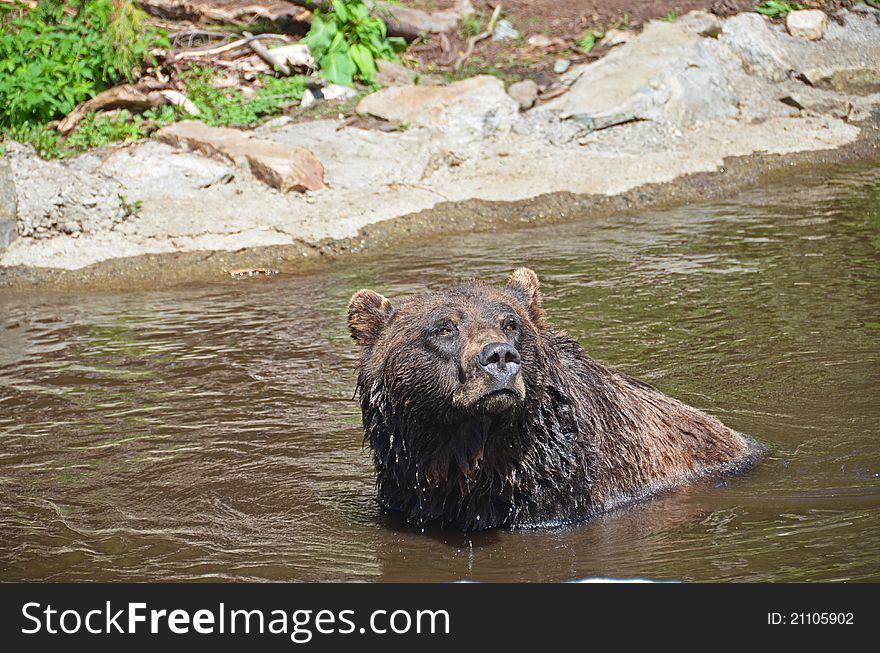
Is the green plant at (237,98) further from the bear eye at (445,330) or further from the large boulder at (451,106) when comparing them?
the bear eye at (445,330)

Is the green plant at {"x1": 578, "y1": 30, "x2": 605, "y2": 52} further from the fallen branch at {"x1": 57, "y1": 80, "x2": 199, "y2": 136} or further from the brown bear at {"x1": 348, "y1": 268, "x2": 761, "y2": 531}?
the brown bear at {"x1": 348, "y1": 268, "x2": 761, "y2": 531}

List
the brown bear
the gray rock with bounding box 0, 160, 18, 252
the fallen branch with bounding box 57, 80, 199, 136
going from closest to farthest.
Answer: the brown bear < the gray rock with bounding box 0, 160, 18, 252 < the fallen branch with bounding box 57, 80, 199, 136

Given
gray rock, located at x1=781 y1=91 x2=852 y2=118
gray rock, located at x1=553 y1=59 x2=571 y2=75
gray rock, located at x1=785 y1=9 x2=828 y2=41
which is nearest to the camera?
gray rock, located at x1=781 y1=91 x2=852 y2=118

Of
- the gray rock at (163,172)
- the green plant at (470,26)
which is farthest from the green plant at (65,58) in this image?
the green plant at (470,26)

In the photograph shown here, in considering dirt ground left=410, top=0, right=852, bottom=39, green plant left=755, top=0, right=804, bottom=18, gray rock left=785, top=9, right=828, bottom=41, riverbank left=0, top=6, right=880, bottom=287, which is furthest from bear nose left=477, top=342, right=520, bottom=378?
green plant left=755, top=0, right=804, bottom=18

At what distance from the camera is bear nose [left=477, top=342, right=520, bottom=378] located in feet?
16.7

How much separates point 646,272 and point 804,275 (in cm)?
137

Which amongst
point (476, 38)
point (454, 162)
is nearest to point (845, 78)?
point (476, 38)

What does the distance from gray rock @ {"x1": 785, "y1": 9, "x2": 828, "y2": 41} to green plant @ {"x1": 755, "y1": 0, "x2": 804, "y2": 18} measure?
0.55 ft

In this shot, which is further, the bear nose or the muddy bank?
the muddy bank

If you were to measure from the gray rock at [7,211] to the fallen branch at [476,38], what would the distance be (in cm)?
676

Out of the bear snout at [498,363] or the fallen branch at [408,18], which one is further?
the fallen branch at [408,18]

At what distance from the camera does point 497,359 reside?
5.11 m

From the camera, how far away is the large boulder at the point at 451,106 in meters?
14.5
